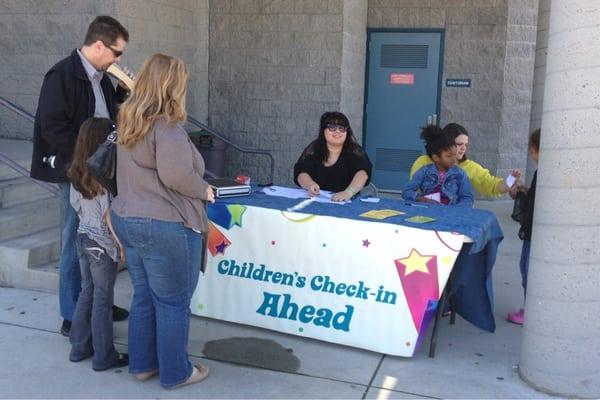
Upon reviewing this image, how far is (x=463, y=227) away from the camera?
377 cm

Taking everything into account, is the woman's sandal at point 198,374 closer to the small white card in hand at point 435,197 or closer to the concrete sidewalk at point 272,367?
the concrete sidewalk at point 272,367

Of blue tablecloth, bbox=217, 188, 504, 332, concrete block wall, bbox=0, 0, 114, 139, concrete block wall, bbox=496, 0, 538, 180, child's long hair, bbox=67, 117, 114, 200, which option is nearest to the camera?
child's long hair, bbox=67, 117, 114, 200

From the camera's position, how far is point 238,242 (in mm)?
4242

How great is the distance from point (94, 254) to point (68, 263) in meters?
0.49

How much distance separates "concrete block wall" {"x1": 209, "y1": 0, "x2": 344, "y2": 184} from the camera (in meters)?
8.37

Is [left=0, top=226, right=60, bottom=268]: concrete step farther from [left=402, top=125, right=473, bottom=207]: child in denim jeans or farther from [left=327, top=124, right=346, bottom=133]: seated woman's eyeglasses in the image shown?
[left=402, top=125, right=473, bottom=207]: child in denim jeans

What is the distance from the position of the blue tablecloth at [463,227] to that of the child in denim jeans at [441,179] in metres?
0.27

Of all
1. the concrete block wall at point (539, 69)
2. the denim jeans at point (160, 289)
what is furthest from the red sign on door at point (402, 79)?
the denim jeans at point (160, 289)

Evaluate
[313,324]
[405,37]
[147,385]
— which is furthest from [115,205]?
[405,37]

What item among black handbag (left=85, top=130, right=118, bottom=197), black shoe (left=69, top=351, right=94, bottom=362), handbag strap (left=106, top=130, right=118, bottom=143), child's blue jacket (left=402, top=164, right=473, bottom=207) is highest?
handbag strap (left=106, top=130, right=118, bottom=143)

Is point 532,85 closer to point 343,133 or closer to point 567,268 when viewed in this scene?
point 343,133

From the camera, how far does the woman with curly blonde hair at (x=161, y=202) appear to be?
122 inches

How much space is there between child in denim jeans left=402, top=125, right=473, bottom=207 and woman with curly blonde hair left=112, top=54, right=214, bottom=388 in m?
1.90

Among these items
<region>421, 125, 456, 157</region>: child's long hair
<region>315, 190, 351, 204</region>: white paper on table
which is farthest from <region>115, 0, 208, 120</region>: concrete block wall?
<region>421, 125, 456, 157</region>: child's long hair
